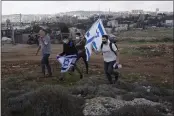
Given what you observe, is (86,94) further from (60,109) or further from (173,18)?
(173,18)

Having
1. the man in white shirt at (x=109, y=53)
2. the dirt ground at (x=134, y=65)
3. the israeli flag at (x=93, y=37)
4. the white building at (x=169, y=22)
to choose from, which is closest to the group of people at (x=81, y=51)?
the man in white shirt at (x=109, y=53)

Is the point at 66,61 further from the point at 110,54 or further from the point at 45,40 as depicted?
the point at 110,54

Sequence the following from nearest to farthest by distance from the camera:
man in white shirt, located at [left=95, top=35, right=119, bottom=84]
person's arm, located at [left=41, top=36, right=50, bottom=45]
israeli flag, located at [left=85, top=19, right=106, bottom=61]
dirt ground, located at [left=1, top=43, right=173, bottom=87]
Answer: man in white shirt, located at [left=95, top=35, right=119, bottom=84], person's arm, located at [left=41, top=36, right=50, bottom=45], israeli flag, located at [left=85, top=19, right=106, bottom=61], dirt ground, located at [left=1, top=43, right=173, bottom=87]

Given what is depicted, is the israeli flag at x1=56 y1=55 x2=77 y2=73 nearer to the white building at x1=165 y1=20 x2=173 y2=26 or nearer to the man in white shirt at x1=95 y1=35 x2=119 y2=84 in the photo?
the man in white shirt at x1=95 y1=35 x2=119 y2=84

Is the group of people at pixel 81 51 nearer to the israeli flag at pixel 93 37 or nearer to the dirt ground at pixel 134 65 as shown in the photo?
the israeli flag at pixel 93 37

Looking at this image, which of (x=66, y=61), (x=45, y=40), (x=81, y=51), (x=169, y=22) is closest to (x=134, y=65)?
(x=81, y=51)

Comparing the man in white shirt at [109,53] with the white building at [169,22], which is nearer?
the man in white shirt at [109,53]

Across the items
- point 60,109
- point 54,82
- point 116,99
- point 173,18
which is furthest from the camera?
point 173,18

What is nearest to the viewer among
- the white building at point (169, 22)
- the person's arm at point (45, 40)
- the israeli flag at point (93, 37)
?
the person's arm at point (45, 40)

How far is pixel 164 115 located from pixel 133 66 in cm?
985

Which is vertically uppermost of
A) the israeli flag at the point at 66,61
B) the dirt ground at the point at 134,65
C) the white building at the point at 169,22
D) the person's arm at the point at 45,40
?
the white building at the point at 169,22

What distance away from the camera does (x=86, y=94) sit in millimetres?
9625

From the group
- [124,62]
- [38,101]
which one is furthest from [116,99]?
[124,62]

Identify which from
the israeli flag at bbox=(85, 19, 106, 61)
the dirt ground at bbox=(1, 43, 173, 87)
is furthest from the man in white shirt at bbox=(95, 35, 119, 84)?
the dirt ground at bbox=(1, 43, 173, 87)
